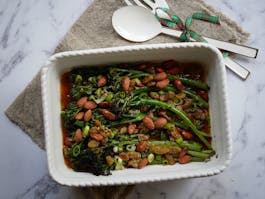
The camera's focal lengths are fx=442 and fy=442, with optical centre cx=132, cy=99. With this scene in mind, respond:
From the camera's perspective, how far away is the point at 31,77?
162cm

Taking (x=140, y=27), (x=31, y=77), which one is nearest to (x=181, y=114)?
(x=140, y=27)

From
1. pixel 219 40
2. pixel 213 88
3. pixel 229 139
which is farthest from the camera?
pixel 219 40

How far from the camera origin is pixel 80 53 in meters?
1.39

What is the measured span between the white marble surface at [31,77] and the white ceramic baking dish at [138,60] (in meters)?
0.18

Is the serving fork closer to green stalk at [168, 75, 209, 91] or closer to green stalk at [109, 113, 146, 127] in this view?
green stalk at [168, 75, 209, 91]

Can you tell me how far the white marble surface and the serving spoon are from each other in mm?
61

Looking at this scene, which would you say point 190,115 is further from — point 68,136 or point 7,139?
point 7,139

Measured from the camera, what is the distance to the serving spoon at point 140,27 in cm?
158

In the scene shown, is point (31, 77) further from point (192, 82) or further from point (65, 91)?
point (192, 82)

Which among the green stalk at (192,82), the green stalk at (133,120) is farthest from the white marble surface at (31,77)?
the green stalk at (133,120)

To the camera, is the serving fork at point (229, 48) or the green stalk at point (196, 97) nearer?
the green stalk at point (196, 97)

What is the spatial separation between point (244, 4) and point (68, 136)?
80cm

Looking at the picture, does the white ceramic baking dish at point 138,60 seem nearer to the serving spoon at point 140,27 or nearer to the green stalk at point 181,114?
the green stalk at point 181,114

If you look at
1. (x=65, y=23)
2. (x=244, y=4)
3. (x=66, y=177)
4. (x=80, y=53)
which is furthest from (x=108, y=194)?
(x=244, y=4)
